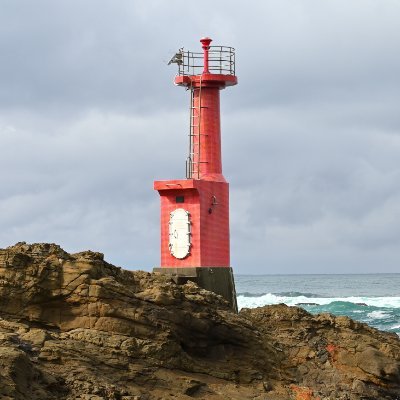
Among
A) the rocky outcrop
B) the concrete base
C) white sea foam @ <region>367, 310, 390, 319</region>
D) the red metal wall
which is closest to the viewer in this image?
the rocky outcrop

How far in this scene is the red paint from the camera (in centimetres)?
2034

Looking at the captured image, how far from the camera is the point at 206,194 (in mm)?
20609

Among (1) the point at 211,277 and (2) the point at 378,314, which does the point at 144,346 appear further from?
(2) the point at 378,314

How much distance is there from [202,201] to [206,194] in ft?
0.91

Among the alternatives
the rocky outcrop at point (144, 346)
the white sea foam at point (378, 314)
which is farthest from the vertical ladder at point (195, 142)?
the white sea foam at point (378, 314)

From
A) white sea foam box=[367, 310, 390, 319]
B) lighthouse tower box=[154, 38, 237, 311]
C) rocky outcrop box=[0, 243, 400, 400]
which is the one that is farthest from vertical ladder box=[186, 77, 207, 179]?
white sea foam box=[367, 310, 390, 319]

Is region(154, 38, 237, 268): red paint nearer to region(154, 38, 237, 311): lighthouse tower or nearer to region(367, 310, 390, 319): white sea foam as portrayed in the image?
region(154, 38, 237, 311): lighthouse tower

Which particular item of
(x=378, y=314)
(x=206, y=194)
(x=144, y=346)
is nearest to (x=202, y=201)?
(x=206, y=194)

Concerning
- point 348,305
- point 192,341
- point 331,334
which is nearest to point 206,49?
point 331,334

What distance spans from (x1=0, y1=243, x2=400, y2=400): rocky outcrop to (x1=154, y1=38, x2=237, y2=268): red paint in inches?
162

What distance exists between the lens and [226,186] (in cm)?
2138

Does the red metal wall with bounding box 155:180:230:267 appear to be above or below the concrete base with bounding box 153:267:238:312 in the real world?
above

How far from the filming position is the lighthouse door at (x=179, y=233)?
2041 centimetres

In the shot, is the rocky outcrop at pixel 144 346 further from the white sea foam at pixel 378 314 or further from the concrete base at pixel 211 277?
the white sea foam at pixel 378 314
